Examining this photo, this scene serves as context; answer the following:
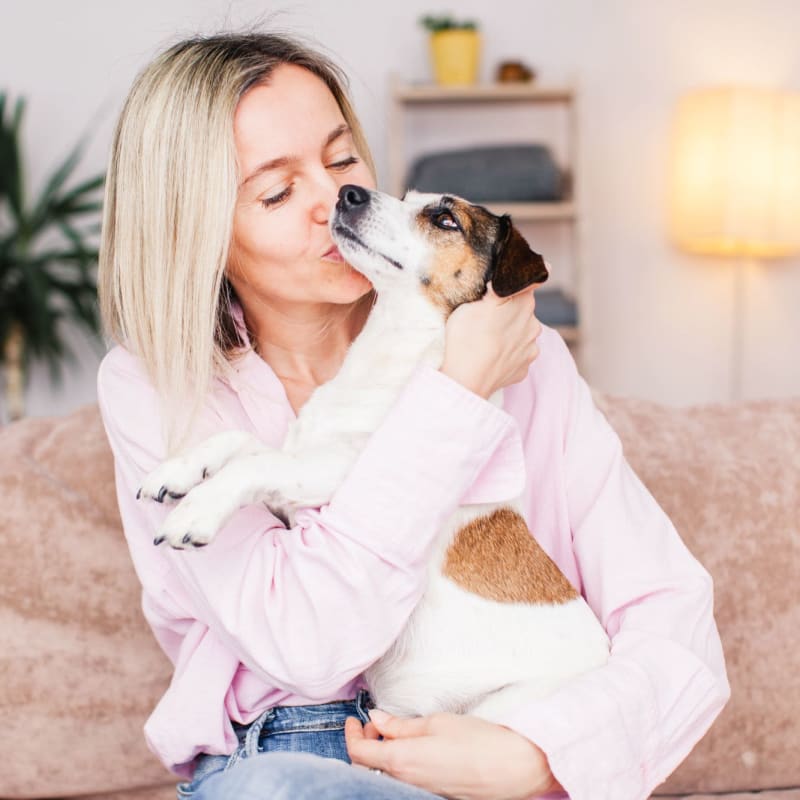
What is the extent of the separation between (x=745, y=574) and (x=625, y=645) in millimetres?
600

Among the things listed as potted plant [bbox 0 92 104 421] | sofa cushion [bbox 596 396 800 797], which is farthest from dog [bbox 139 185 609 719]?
potted plant [bbox 0 92 104 421]

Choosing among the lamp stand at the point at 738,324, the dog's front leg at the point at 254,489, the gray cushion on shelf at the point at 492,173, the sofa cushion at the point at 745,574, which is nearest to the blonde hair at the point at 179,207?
the dog's front leg at the point at 254,489

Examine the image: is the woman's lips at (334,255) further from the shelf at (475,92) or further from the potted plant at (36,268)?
the potted plant at (36,268)

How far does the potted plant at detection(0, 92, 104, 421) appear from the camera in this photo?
3961 millimetres

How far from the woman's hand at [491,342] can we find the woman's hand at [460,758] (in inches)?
16.2

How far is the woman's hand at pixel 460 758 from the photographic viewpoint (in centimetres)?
108

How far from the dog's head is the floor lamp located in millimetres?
2591

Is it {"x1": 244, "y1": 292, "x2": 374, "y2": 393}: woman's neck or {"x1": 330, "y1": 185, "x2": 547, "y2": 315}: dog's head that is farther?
{"x1": 244, "y1": 292, "x2": 374, "y2": 393}: woman's neck

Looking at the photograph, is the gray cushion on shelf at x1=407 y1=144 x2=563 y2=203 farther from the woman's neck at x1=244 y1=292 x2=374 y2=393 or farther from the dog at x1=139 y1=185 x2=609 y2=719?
the dog at x1=139 y1=185 x2=609 y2=719

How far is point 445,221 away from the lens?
157 cm

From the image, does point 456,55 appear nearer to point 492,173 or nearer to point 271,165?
point 492,173

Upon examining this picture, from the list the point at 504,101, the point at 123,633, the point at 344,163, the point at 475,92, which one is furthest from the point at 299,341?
the point at 504,101

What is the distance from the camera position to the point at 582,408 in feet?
4.81

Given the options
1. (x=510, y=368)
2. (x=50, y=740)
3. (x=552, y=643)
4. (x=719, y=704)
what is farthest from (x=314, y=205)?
(x=50, y=740)
